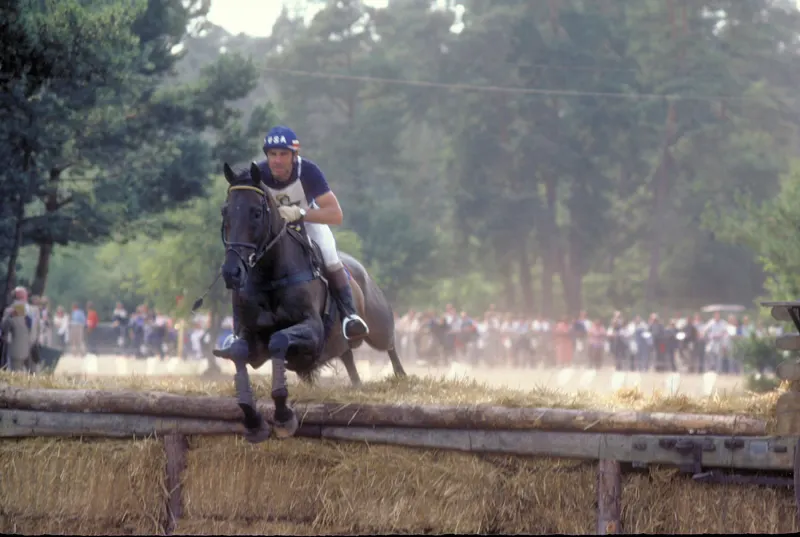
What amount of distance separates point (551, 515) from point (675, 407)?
1.19m

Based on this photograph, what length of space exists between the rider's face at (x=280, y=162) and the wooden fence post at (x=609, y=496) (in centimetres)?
376

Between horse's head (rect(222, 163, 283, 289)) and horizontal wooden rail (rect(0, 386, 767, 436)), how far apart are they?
3.41 feet

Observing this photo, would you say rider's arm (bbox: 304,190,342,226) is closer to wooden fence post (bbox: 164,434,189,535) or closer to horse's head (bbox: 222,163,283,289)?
horse's head (bbox: 222,163,283,289)

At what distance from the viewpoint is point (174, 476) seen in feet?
35.5

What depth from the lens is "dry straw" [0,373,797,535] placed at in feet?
32.1

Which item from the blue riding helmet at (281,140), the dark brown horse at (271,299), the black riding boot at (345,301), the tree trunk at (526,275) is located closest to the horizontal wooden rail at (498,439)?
the dark brown horse at (271,299)

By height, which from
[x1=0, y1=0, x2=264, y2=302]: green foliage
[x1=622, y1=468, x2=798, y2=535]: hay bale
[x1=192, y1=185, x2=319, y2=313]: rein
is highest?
[x1=0, y1=0, x2=264, y2=302]: green foliage

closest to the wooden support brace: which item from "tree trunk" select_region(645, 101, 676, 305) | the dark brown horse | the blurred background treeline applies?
the dark brown horse

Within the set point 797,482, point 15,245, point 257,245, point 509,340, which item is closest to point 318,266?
point 257,245

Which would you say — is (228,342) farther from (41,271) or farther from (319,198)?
(41,271)

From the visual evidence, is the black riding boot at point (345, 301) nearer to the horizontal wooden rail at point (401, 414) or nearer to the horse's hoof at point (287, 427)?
the horizontal wooden rail at point (401, 414)

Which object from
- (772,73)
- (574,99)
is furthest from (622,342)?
(772,73)

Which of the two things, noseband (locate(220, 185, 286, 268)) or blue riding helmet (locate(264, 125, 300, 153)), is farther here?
blue riding helmet (locate(264, 125, 300, 153))

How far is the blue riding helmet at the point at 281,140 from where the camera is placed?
1148 cm
